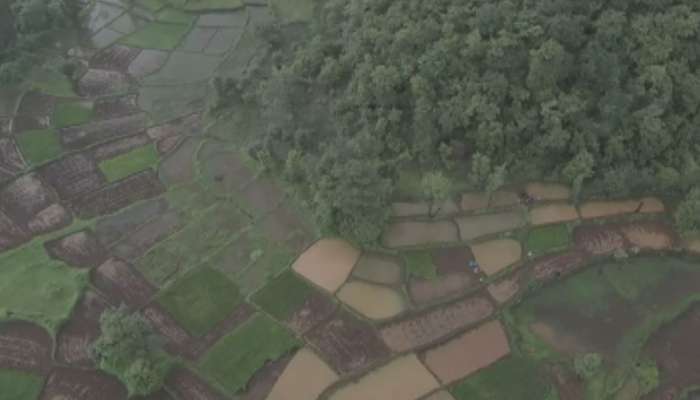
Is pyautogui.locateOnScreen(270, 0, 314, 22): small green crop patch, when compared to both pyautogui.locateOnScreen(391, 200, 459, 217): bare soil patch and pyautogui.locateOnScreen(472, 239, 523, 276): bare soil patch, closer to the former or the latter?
pyautogui.locateOnScreen(391, 200, 459, 217): bare soil patch

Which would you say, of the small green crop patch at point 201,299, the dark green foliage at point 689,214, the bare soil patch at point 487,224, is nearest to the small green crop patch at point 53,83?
the small green crop patch at point 201,299

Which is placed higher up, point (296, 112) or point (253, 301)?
point (296, 112)

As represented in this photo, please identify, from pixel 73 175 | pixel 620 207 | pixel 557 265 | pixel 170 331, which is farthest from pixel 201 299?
pixel 620 207

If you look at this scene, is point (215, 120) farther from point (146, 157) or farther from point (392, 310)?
point (392, 310)

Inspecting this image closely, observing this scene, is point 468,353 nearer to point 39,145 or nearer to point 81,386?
point 81,386

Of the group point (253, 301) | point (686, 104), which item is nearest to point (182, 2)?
point (253, 301)

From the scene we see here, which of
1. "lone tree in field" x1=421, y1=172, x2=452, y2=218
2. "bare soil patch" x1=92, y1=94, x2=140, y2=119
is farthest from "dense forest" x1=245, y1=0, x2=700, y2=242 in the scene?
"bare soil patch" x1=92, y1=94, x2=140, y2=119

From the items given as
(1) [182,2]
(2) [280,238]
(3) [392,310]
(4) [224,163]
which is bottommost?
(3) [392,310]
